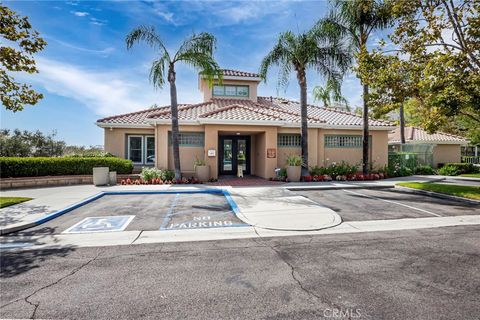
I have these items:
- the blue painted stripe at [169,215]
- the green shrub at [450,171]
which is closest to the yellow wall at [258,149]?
the blue painted stripe at [169,215]

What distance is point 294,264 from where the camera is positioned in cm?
420

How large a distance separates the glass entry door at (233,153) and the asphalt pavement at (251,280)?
1250 centimetres

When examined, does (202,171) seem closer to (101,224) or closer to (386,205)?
(101,224)

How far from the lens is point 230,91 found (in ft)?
67.2

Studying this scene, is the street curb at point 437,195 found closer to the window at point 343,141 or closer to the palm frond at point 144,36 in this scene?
the window at point 343,141

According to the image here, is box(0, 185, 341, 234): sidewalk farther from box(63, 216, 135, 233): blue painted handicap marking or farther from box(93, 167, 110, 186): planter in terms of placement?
box(93, 167, 110, 186): planter

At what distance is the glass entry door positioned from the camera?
17.7m

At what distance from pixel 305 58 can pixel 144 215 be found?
467 inches

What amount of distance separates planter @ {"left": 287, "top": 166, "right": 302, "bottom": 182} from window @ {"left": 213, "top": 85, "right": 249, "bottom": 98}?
9139 mm

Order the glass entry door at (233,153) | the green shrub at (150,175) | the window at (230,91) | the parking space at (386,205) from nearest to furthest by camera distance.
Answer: the parking space at (386,205), the green shrub at (150,175), the glass entry door at (233,153), the window at (230,91)

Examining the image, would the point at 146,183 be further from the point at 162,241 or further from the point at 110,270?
the point at 110,270

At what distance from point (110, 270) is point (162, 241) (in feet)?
4.66

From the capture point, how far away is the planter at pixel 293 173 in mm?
14195

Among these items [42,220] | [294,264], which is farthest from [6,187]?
[294,264]
